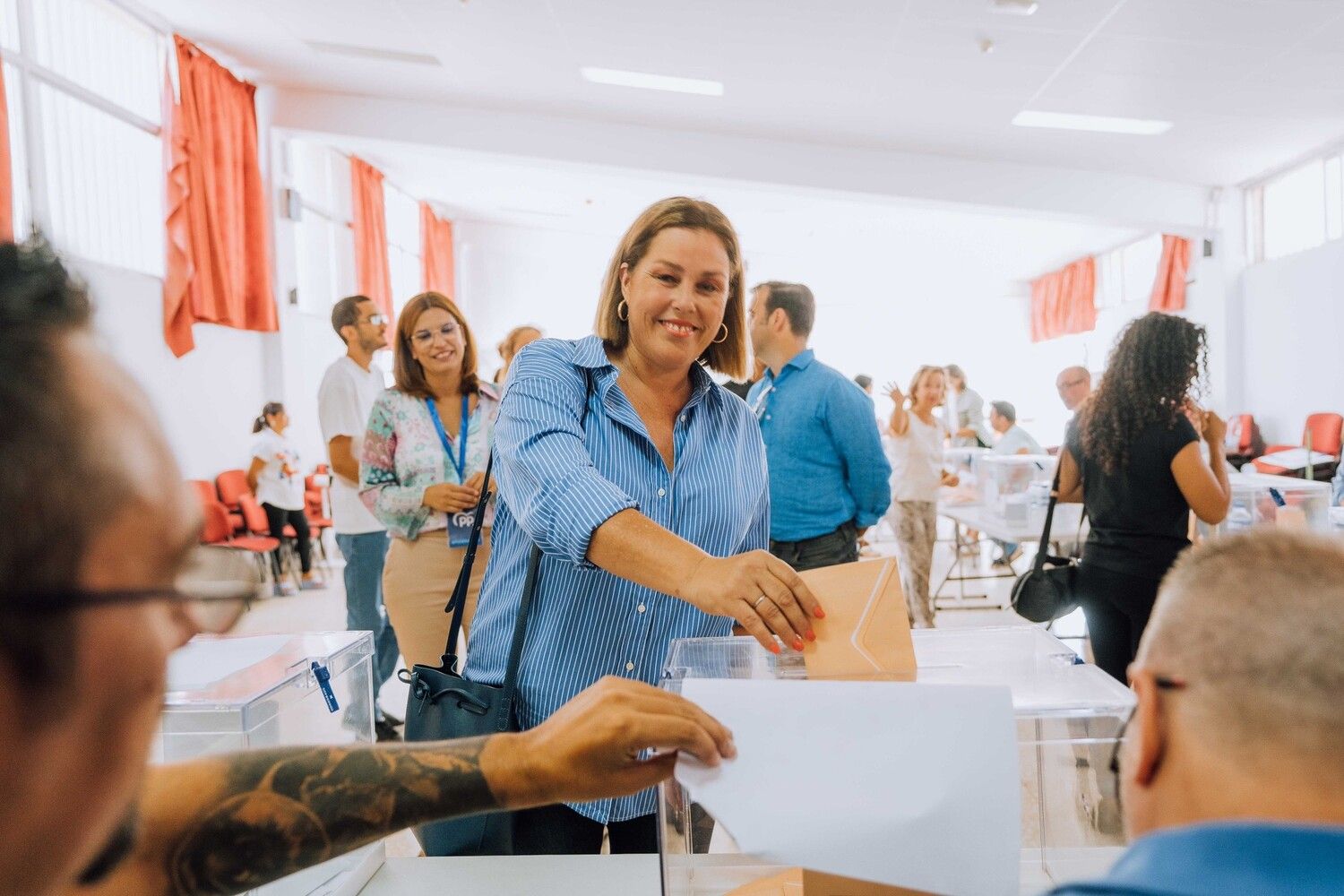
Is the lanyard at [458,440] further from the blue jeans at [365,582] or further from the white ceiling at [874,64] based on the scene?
the white ceiling at [874,64]

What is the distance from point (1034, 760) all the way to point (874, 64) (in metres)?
6.05

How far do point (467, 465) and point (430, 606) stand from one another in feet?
1.45

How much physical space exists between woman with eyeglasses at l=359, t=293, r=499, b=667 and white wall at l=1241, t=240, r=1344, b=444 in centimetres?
872

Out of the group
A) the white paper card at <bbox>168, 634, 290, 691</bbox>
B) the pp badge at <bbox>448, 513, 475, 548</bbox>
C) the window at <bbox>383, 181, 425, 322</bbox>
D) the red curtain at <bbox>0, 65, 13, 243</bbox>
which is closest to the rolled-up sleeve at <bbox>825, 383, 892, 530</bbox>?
the pp badge at <bbox>448, 513, 475, 548</bbox>

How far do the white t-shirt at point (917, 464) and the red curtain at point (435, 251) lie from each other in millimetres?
8205

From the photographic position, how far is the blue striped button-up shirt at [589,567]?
122cm

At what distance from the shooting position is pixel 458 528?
102 inches

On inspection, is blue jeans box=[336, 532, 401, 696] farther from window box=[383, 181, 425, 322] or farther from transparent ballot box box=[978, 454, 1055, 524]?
window box=[383, 181, 425, 322]

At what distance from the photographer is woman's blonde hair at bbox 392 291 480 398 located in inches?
107

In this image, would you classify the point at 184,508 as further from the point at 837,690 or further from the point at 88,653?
the point at 837,690

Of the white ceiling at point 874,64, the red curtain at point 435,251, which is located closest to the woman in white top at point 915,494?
the white ceiling at point 874,64

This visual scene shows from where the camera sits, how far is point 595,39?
6004 mm

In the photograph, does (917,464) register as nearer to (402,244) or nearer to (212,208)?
(212,208)


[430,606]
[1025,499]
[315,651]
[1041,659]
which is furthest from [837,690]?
[1025,499]
